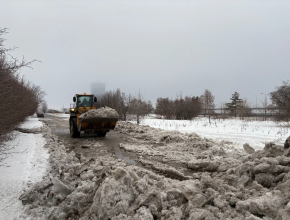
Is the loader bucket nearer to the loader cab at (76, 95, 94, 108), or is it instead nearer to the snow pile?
the snow pile

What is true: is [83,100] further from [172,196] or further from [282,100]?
[282,100]

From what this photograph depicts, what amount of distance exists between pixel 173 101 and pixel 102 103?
1338cm

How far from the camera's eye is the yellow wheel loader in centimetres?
969

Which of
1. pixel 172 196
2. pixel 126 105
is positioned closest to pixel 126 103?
pixel 126 105

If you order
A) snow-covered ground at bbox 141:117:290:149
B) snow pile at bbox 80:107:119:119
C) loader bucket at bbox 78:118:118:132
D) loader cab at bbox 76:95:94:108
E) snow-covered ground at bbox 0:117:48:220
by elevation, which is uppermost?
loader cab at bbox 76:95:94:108

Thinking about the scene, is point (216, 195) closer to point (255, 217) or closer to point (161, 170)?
point (255, 217)

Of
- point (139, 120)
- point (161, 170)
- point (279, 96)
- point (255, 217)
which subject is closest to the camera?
point (255, 217)

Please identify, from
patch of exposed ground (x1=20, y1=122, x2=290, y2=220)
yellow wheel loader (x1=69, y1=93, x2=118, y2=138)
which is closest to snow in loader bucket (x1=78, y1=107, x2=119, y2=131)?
yellow wheel loader (x1=69, y1=93, x2=118, y2=138)

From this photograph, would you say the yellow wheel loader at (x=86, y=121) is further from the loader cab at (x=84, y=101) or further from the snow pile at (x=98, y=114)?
the snow pile at (x=98, y=114)

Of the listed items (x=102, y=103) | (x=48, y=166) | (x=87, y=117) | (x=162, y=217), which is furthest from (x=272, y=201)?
(x=102, y=103)

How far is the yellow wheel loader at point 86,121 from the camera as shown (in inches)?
381

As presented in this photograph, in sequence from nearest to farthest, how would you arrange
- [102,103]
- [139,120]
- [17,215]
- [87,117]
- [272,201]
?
[272,201], [17,215], [87,117], [139,120], [102,103]

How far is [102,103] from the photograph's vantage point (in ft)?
91.0

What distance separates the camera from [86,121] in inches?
375
